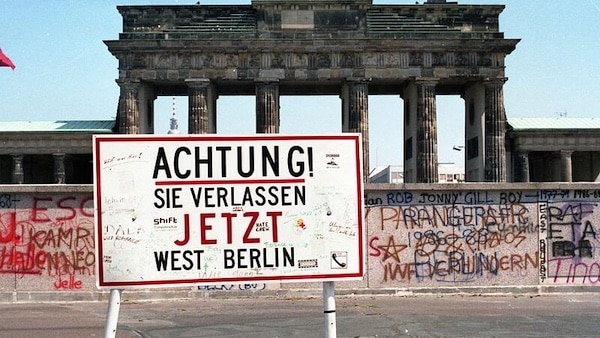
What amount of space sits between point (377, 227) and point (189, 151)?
12.6m

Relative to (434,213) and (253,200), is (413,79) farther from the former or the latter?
(253,200)

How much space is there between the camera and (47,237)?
16609 mm

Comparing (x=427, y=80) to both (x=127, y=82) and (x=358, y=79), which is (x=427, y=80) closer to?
(x=358, y=79)

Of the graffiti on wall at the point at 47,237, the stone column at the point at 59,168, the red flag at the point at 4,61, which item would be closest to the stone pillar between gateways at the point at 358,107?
the stone column at the point at 59,168

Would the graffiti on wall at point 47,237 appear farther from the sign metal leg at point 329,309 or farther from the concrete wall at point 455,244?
the sign metal leg at point 329,309

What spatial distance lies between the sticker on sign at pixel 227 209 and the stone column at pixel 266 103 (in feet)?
184

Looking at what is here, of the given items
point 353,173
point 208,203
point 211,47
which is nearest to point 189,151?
point 208,203

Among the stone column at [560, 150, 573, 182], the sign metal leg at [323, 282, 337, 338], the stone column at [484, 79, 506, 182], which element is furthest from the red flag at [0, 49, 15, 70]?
the stone column at [560, 150, 573, 182]

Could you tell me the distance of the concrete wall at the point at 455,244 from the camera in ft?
55.0

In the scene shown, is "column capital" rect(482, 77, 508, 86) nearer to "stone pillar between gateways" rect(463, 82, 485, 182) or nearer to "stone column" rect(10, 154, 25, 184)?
"stone pillar between gateways" rect(463, 82, 485, 182)

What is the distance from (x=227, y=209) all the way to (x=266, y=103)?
56264 millimetres

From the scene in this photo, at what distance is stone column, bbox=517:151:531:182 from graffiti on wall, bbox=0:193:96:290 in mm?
50655

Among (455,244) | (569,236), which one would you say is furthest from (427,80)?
(455,244)

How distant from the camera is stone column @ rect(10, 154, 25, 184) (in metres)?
60.8
